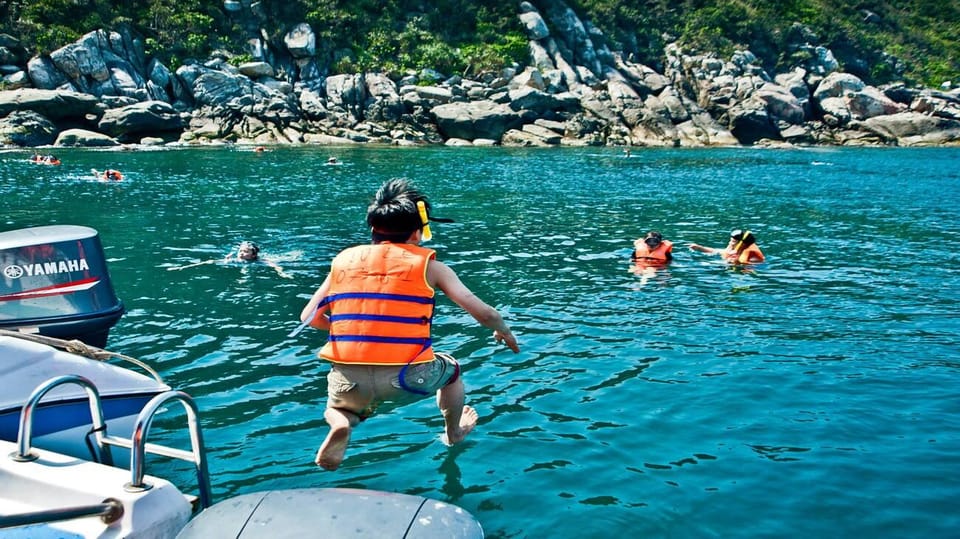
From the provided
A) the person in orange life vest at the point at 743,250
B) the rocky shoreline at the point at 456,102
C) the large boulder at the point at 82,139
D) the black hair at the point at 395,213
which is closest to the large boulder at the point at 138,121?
the rocky shoreline at the point at 456,102

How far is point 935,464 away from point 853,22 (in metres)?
133

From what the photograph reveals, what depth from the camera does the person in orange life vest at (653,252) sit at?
16328 millimetres

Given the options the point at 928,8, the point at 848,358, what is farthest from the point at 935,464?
the point at 928,8

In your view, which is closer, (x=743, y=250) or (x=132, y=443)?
(x=132, y=443)

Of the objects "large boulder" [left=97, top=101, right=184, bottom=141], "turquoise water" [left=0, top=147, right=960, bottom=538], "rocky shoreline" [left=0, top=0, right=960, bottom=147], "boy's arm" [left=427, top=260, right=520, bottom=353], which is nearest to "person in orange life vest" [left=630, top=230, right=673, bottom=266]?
"turquoise water" [left=0, top=147, right=960, bottom=538]

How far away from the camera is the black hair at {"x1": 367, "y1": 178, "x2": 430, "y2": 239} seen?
5.43 m

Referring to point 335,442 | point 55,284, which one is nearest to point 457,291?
point 335,442

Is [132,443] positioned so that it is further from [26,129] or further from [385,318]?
[26,129]

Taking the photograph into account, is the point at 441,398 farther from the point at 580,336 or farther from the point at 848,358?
the point at 848,358

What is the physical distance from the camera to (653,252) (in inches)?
645

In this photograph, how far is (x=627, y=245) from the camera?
19.8 m

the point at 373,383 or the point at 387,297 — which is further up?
the point at 387,297

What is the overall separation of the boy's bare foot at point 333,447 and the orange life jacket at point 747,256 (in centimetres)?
1315

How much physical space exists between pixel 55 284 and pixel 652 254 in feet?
38.4
